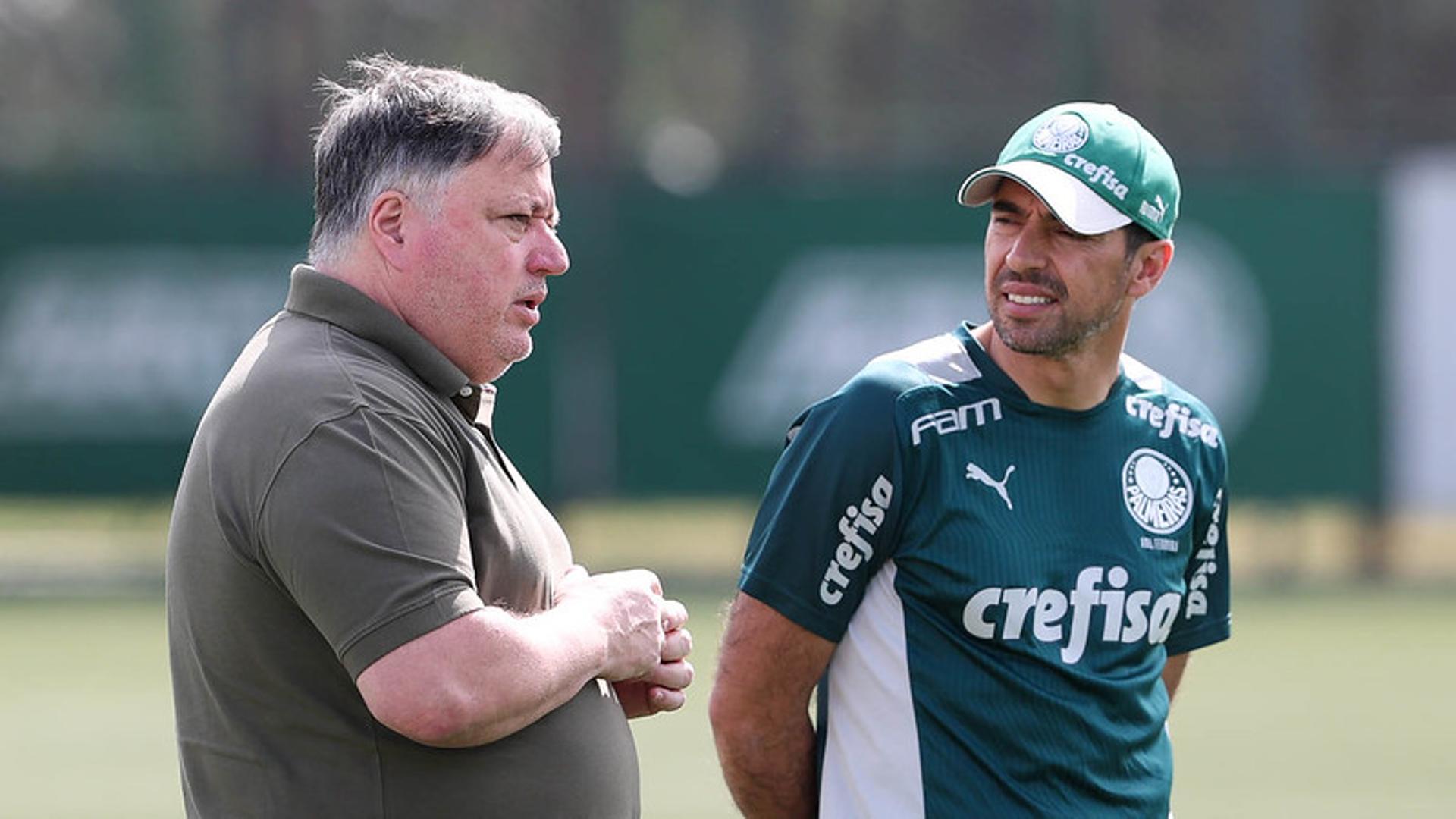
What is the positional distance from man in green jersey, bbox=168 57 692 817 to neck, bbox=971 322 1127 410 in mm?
817

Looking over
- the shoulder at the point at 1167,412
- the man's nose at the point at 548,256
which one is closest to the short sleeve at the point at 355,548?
the man's nose at the point at 548,256

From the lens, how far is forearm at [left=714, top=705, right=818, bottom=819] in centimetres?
425

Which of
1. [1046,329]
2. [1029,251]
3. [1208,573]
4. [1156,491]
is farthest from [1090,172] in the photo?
[1208,573]

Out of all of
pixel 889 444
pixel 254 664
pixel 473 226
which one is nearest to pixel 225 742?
pixel 254 664

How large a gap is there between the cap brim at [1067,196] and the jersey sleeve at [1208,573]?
20.8 inches

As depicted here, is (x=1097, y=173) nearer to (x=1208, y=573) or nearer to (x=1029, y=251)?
(x=1029, y=251)

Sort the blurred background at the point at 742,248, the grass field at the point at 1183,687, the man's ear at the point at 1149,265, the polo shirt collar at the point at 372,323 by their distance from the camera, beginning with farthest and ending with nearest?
the blurred background at the point at 742,248
the grass field at the point at 1183,687
the man's ear at the point at 1149,265
the polo shirt collar at the point at 372,323

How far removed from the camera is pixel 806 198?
17922 mm

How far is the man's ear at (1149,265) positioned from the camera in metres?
4.36

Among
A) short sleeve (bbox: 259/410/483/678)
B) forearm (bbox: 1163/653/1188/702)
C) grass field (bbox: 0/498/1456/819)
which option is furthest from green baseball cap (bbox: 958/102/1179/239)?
grass field (bbox: 0/498/1456/819)

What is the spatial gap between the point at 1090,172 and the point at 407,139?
4.16ft

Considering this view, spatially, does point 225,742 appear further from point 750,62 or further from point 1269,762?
point 750,62

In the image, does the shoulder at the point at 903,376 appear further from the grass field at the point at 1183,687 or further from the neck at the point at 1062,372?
the grass field at the point at 1183,687

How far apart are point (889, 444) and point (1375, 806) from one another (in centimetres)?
554
